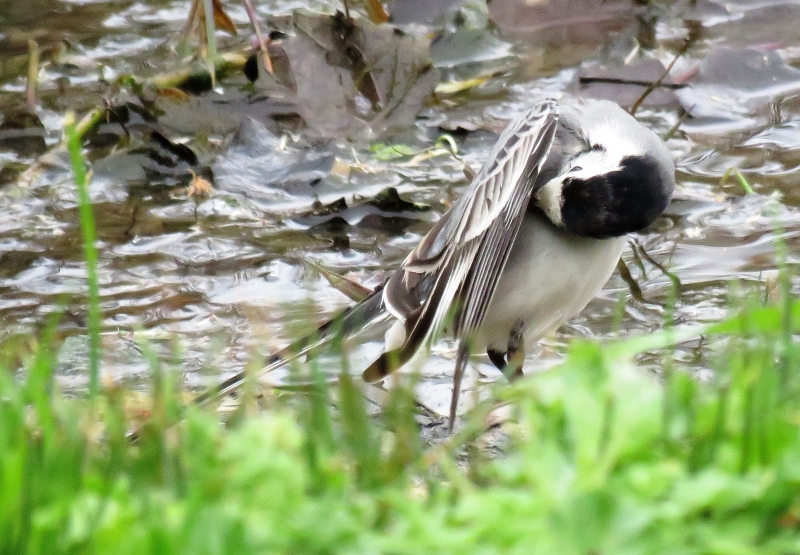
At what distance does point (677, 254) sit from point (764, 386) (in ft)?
10.1

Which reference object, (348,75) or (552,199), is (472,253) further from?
(348,75)

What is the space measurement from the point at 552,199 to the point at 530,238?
0.61ft

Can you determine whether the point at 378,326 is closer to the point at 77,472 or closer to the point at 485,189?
the point at 485,189

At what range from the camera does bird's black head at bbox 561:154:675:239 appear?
3879mm

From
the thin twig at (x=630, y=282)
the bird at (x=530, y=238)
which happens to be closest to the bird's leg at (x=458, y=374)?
the bird at (x=530, y=238)

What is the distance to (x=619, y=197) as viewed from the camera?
152 inches

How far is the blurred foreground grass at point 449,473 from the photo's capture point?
1.77 metres

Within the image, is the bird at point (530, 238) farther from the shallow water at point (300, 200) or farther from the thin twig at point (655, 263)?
the thin twig at point (655, 263)

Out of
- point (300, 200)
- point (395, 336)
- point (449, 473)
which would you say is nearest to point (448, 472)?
point (449, 473)

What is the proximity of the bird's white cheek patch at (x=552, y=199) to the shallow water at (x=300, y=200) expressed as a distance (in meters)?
0.57

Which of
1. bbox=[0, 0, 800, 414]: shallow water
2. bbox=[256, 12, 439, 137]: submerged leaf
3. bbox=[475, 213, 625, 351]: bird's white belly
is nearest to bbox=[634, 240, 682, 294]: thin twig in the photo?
bbox=[0, 0, 800, 414]: shallow water

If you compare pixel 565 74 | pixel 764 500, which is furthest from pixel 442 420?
pixel 565 74

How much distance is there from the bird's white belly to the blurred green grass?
72.3 inches

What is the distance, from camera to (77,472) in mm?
2096
